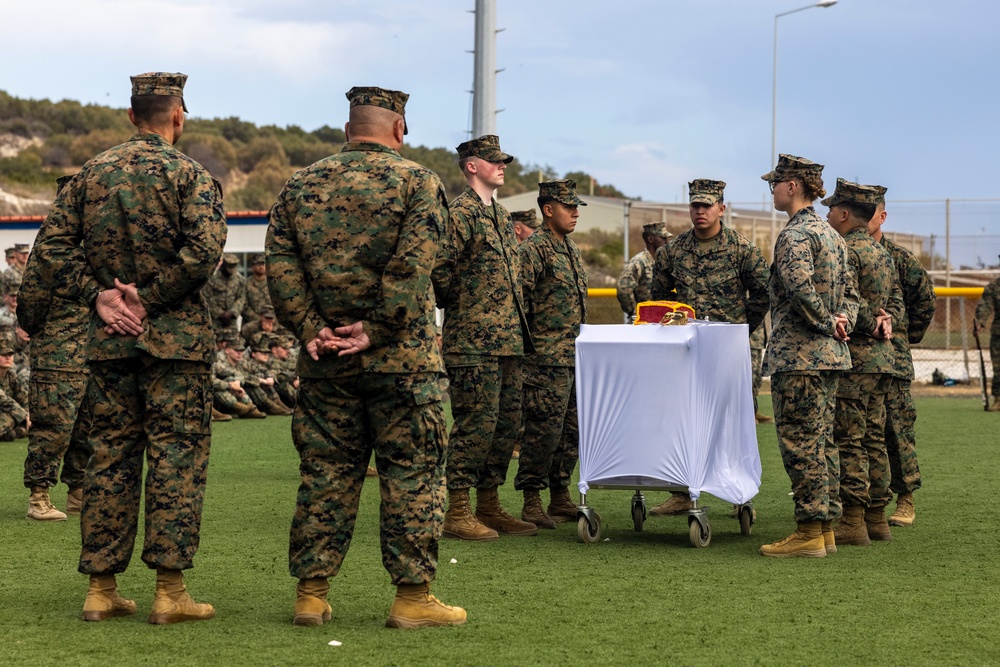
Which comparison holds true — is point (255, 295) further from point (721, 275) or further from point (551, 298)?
point (721, 275)

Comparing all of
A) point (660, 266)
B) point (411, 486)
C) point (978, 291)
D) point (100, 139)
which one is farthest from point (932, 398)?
point (100, 139)

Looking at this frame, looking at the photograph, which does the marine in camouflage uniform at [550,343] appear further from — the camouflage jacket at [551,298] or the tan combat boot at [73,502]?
the tan combat boot at [73,502]

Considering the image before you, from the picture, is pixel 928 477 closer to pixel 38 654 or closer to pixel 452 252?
pixel 452 252

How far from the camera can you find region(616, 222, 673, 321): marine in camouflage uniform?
1215cm

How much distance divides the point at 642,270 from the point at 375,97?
8.57 meters

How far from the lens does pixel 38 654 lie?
475 cm

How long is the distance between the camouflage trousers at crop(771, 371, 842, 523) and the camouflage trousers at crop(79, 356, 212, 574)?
327cm

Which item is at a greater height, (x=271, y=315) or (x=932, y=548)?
(x=271, y=315)

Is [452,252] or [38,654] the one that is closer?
[38,654]

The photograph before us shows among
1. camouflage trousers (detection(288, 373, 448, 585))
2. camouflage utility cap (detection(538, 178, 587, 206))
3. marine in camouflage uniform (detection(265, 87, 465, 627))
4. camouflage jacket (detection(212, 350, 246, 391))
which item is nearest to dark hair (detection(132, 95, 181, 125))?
marine in camouflage uniform (detection(265, 87, 465, 627))

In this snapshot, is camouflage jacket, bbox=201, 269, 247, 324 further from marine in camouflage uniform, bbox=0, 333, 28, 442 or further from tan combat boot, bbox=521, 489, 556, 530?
tan combat boot, bbox=521, 489, 556, 530

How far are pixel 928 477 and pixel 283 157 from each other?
66361 mm

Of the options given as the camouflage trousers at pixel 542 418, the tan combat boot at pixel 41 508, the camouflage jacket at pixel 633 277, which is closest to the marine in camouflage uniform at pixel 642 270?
the camouflage jacket at pixel 633 277

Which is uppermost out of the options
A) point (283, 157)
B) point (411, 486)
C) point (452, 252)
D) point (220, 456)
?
point (283, 157)
